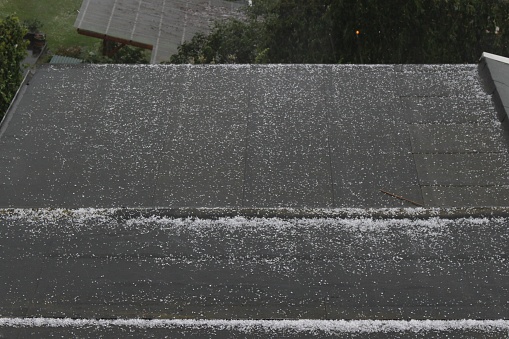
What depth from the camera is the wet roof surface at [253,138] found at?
731 centimetres

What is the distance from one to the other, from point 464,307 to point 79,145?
478 cm

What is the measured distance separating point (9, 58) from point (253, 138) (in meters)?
5.60

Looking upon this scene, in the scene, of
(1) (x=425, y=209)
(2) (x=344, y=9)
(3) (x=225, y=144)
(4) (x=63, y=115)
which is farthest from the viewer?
(2) (x=344, y=9)

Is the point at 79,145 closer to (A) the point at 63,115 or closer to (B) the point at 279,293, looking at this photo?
(A) the point at 63,115

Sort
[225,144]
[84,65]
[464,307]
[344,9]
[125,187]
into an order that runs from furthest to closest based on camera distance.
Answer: [344,9]
[84,65]
[225,144]
[125,187]
[464,307]

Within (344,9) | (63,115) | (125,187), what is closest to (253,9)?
(344,9)

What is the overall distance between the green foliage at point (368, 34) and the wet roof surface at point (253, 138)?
4.86 metres

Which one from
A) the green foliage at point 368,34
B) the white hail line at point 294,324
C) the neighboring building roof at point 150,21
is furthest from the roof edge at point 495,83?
the neighboring building roof at point 150,21

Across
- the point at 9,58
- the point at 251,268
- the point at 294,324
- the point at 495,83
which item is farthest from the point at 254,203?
the point at 9,58

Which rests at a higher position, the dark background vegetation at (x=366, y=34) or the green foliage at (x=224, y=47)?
the dark background vegetation at (x=366, y=34)

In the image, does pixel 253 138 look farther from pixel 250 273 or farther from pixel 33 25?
pixel 33 25

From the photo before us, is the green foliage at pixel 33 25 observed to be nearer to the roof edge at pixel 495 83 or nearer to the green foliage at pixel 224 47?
the green foliage at pixel 224 47

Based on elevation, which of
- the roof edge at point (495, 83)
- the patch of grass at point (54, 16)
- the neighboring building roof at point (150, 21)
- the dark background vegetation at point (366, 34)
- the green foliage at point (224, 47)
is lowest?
the patch of grass at point (54, 16)

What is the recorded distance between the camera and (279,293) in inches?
238
